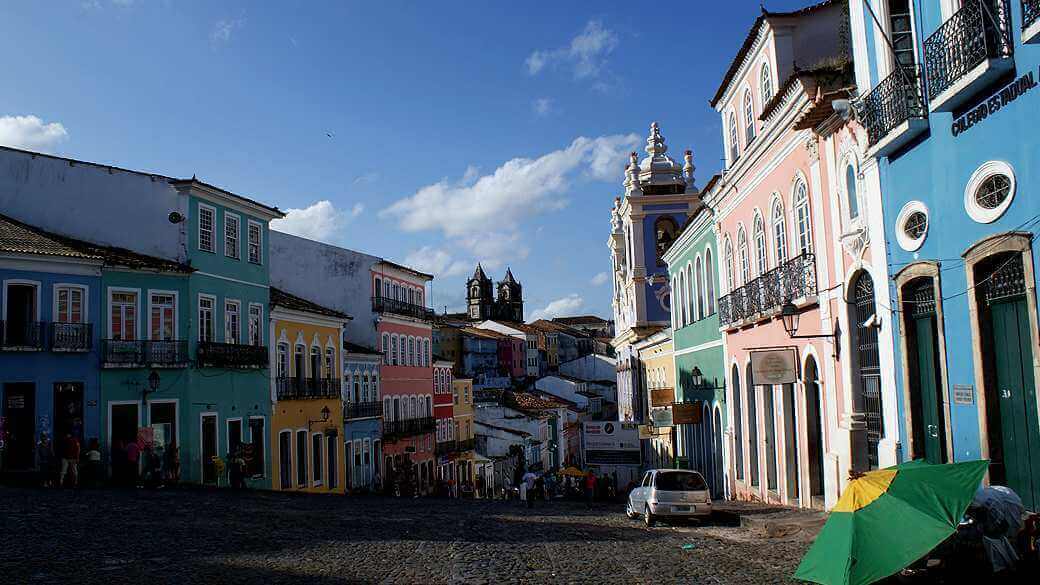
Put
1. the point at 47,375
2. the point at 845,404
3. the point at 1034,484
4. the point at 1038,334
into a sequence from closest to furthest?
the point at 1038,334, the point at 1034,484, the point at 845,404, the point at 47,375

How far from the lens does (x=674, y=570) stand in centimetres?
1251

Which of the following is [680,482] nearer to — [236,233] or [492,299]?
[236,233]

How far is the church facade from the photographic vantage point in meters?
154

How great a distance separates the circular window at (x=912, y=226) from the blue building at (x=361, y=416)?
28815 millimetres

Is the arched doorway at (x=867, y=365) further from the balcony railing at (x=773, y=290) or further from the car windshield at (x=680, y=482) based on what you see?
the car windshield at (x=680, y=482)

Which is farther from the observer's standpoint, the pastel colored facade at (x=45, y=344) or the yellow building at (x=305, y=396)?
the yellow building at (x=305, y=396)

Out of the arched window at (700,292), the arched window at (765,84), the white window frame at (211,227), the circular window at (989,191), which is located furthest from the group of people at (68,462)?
the circular window at (989,191)

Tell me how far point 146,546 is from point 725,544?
8.91 metres

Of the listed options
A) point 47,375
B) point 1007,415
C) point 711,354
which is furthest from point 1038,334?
point 47,375

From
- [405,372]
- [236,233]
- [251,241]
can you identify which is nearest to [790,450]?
[236,233]

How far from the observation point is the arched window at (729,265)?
2575 cm

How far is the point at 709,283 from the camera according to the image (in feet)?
96.5

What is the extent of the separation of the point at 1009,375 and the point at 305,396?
27.8m

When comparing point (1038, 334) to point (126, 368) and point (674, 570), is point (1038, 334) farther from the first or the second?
point (126, 368)
